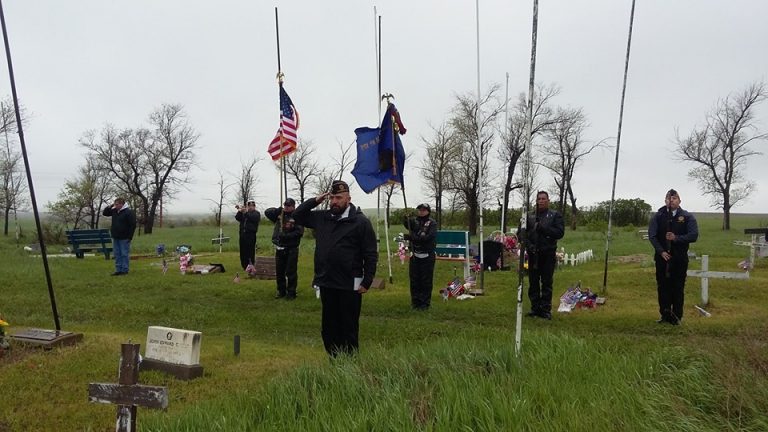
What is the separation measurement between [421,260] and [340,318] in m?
4.01

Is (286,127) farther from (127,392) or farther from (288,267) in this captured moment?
(127,392)

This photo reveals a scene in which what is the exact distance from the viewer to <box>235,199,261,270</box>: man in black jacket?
45.4 ft

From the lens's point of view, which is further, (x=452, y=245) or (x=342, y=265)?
(x=452, y=245)

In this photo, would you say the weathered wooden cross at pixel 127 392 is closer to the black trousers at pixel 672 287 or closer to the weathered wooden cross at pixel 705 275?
the black trousers at pixel 672 287

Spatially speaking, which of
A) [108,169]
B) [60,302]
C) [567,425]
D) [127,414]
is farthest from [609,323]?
[108,169]

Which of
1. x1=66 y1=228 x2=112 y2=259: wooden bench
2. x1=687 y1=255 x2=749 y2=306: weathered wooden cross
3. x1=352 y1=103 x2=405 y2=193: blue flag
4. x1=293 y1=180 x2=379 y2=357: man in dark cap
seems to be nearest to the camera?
x1=293 y1=180 x2=379 y2=357: man in dark cap

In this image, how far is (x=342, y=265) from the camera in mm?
5492

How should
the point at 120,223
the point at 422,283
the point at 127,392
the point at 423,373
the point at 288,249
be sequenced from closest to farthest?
the point at 127,392
the point at 423,373
the point at 422,283
the point at 288,249
the point at 120,223

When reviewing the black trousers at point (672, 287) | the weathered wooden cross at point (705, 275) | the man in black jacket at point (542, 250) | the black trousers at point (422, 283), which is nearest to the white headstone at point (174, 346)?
the black trousers at point (422, 283)

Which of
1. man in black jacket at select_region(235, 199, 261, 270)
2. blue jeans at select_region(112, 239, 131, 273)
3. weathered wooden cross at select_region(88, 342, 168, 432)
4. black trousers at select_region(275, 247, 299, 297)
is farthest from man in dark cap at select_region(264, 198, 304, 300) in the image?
weathered wooden cross at select_region(88, 342, 168, 432)

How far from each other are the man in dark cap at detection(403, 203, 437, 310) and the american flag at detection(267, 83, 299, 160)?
3001mm

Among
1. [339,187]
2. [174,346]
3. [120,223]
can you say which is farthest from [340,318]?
[120,223]

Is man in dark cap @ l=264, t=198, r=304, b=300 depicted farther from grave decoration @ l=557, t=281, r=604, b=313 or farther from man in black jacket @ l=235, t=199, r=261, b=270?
grave decoration @ l=557, t=281, r=604, b=313

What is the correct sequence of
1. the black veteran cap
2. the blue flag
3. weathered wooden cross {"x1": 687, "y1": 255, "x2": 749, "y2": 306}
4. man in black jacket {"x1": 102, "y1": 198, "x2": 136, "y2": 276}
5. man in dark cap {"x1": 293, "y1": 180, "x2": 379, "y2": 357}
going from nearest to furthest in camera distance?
1. man in dark cap {"x1": 293, "y1": 180, "x2": 379, "y2": 357}
2. the black veteran cap
3. weathered wooden cross {"x1": 687, "y1": 255, "x2": 749, "y2": 306}
4. the blue flag
5. man in black jacket {"x1": 102, "y1": 198, "x2": 136, "y2": 276}
